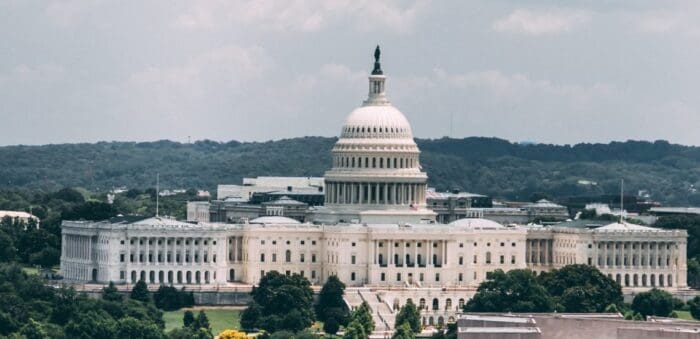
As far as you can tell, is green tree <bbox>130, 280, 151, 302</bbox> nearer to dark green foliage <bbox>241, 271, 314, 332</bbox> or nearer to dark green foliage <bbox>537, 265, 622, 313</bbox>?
dark green foliage <bbox>241, 271, 314, 332</bbox>

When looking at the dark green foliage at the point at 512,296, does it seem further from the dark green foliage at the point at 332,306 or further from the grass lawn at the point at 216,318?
the grass lawn at the point at 216,318

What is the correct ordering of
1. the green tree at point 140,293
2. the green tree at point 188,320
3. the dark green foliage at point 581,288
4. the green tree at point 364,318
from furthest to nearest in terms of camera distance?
1. the green tree at point 140,293
2. the dark green foliage at point 581,288
3. the green tree at point 188,320
4. the green tree at point 364,318

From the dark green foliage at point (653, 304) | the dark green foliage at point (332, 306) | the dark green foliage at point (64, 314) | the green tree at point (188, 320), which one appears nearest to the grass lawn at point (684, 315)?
the dark green foliage at point (653, 304)

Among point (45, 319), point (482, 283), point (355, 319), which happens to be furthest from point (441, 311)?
point (45, 319)

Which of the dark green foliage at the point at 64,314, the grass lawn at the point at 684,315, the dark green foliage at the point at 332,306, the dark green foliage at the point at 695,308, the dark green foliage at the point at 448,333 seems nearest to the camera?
the dark green foliage at the point at 64,314

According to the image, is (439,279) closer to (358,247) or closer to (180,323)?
(358,247)

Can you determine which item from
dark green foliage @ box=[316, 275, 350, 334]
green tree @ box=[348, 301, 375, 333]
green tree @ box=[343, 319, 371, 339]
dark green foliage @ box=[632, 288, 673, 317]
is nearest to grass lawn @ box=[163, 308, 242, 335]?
dark green foliage @ box=[316, 275, 350, 334]

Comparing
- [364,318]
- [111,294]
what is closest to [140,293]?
[111,294]

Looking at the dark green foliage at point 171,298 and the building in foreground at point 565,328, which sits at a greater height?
the building in foreground at point 565,328
